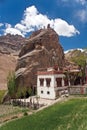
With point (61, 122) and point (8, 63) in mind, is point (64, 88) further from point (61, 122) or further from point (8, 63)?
point (8, 63)

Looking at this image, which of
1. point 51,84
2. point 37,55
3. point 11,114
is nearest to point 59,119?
point 11,114

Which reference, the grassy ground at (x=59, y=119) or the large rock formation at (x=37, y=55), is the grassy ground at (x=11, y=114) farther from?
the large rock formation at (x=37, y=55)

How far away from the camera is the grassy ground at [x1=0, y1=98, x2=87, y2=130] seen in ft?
123

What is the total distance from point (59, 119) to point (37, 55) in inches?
2081

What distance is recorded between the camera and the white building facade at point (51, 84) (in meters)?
73.9

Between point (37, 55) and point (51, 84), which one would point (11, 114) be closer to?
point (51, 84)

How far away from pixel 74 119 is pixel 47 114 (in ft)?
20.2

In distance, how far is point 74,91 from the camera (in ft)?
172

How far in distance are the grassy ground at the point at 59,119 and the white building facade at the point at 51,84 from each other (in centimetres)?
2604

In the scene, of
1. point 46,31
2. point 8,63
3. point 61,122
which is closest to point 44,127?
point 61,122

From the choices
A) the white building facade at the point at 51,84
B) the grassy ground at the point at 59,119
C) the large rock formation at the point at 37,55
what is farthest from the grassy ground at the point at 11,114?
the large rock formation at the point at 37,55

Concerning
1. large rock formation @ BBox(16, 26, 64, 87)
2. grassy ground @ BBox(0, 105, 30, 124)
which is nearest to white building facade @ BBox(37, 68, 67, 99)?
large rock formation @ BBox(16, 26, 64, 87)

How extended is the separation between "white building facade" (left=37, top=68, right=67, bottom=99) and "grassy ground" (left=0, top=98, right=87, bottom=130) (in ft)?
85.4

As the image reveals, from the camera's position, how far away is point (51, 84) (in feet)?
245
